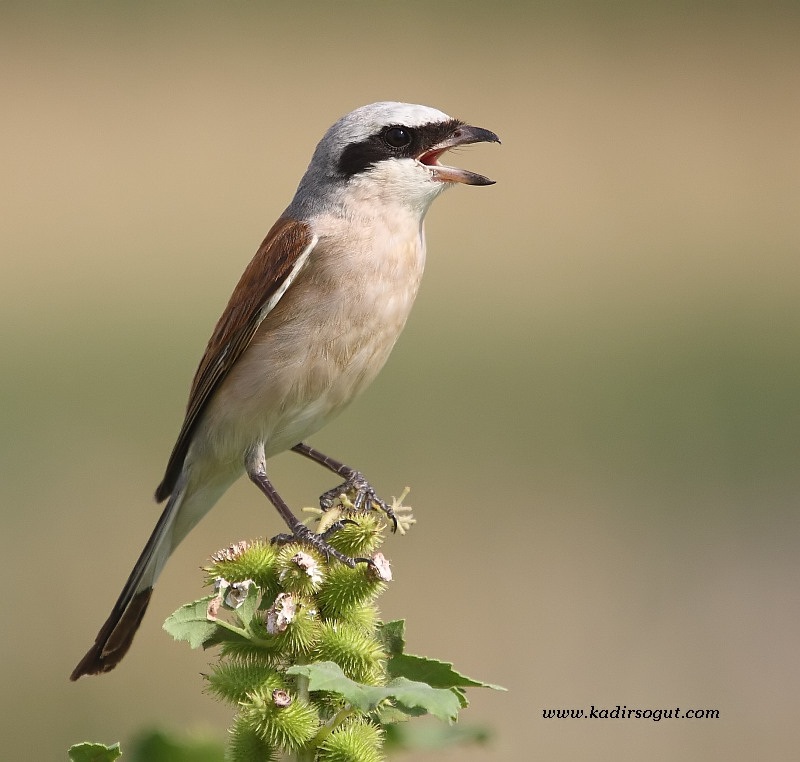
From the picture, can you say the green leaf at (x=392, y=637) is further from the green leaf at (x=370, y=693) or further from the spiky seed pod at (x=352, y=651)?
the green leaf at (x=370, y=693)

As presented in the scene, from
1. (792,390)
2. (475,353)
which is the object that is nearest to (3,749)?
(475,353)

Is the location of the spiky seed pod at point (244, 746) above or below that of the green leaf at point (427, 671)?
below

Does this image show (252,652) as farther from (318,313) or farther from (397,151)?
(397,151)

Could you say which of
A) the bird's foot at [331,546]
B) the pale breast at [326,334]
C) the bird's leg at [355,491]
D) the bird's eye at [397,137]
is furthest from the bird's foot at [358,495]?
the bird's eye at [397,137]

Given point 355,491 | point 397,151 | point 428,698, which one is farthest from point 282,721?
point 397,151

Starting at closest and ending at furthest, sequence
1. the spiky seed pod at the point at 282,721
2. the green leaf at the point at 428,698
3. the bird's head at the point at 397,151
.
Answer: the green leaf at the point at 428,698 → the spiky seed pod at the point at 282,721 → the bird's head at the point at 397,151

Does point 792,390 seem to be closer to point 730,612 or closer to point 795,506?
point 795,506

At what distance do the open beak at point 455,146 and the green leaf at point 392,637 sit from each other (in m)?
1.47

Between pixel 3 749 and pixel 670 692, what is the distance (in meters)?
2.53

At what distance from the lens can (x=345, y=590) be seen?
1887 millimetres

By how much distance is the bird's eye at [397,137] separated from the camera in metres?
3.20

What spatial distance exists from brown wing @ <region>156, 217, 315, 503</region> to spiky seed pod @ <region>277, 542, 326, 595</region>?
1.33m

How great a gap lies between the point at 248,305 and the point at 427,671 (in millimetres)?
1549

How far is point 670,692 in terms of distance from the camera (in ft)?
16.6
